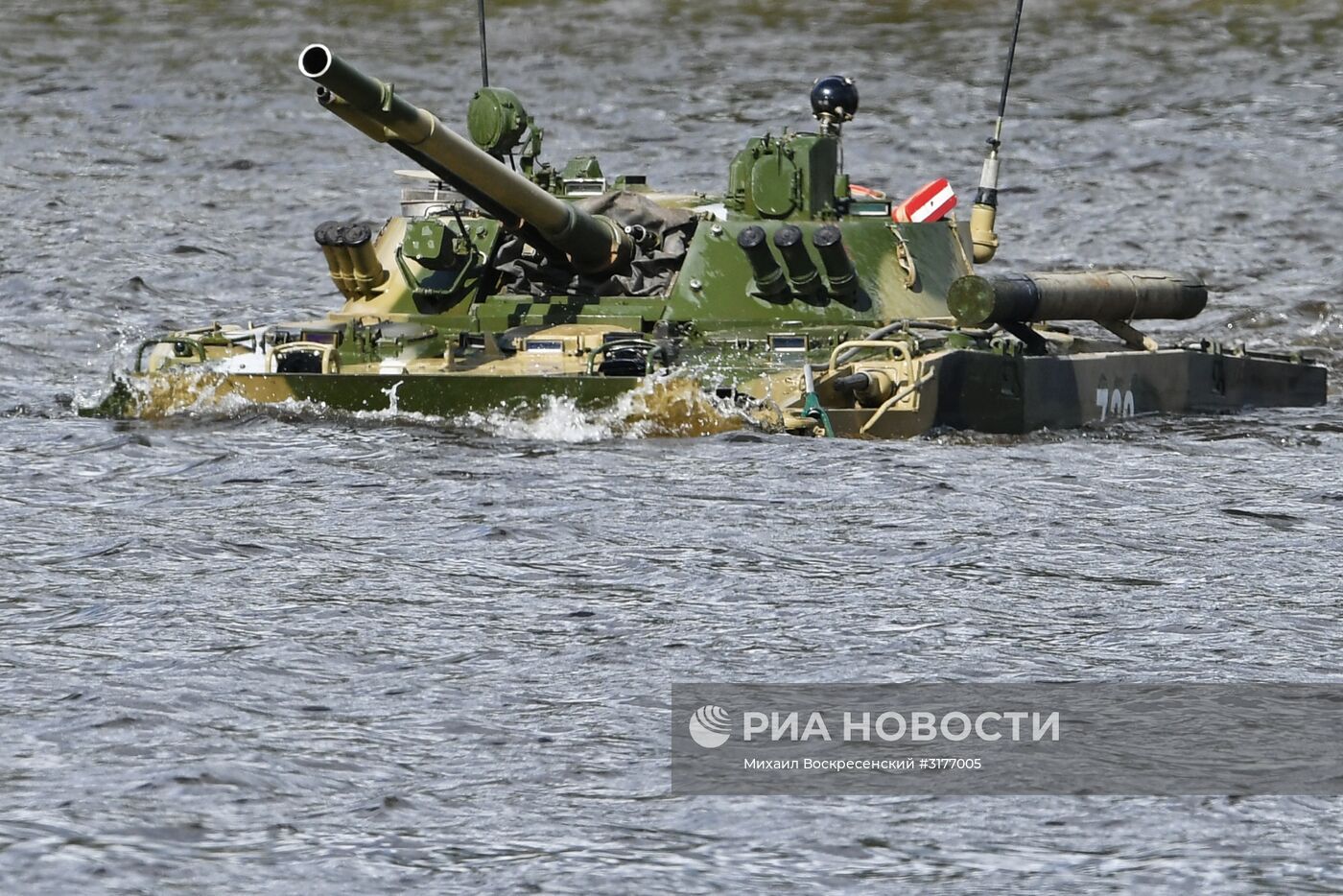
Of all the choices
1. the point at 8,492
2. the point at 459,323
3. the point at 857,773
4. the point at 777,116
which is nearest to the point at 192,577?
the point at 8,492

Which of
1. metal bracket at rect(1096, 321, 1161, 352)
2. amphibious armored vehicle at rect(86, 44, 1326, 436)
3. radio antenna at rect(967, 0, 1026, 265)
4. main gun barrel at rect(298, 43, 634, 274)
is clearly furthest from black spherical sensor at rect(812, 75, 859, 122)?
metal bracket at rect(1096, 321, 1161, 352)

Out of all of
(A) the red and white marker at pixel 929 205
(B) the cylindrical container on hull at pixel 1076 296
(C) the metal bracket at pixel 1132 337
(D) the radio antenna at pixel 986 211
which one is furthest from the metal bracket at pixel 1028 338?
(D) the radio antenna at pixel 986 211

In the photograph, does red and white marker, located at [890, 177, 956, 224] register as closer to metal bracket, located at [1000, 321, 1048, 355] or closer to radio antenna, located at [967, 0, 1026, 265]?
radio antenna, located at [967, 0, 1026, 265]

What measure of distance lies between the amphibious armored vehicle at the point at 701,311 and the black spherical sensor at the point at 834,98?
3cm

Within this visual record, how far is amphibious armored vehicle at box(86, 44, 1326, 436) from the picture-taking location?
56.6ft

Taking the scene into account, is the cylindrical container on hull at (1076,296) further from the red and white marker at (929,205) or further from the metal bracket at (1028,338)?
the red and white marker at (929,205)

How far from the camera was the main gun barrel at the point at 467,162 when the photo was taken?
15.1m

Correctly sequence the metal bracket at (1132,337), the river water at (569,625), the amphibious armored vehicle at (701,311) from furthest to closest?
the metal bracket at (1132,337) → the amphibious armored vehicle at (701,311) → the river water at (569,625)

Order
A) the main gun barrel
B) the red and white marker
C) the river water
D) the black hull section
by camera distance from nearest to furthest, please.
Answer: the river water → the main gun barrel → the black hull section → the red and white marker

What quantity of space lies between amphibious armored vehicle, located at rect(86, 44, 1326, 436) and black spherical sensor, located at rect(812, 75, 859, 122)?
0.03 meters

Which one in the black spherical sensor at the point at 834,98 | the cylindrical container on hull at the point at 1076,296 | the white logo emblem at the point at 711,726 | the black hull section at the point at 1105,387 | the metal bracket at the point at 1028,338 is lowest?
the white logo emblem at the point at 711,726

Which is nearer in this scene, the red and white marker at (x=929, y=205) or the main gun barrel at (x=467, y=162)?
the main gun barrel at (x=467, y=162)

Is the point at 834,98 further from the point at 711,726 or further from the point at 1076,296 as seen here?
the point at 711,726

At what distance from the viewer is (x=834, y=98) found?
2052 cm
